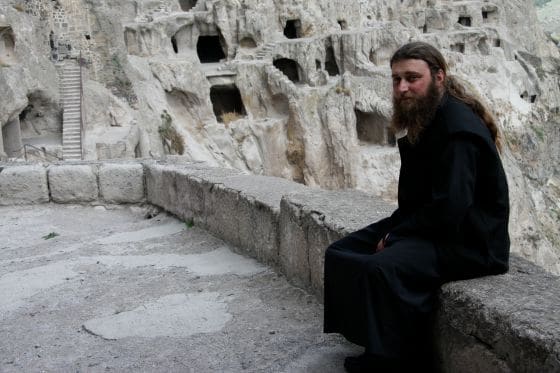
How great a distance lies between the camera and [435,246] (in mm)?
2371

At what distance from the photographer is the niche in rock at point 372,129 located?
2836cm

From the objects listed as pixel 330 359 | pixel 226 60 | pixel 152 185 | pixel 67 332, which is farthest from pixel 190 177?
pixel 226 60

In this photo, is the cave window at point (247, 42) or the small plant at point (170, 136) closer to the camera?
the small plant at point (170, 136)

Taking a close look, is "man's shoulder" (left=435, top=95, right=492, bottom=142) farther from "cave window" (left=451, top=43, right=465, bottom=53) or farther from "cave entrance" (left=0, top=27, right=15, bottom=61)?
"cave window" (left=451, top=43, right=465, bottom=53)

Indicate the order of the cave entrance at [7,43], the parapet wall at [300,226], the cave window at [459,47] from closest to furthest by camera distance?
the parapet wall at [300,226] → the cave entrance at [7,43] → the cave window at [459,47]

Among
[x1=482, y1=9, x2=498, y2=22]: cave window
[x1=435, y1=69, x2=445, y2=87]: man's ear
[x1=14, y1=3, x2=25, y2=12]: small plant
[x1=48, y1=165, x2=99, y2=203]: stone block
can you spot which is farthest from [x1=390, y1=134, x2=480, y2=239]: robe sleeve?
[x1=482, y1=9, x2=498, y2=22]: cave window

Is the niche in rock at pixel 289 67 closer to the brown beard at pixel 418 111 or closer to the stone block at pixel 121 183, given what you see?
the stone block at pixel 121 183

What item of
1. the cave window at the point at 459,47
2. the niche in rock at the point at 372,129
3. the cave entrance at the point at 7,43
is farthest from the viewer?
the cave window at the point at 459,47

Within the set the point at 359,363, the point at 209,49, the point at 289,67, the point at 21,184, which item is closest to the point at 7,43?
the point at 21,184

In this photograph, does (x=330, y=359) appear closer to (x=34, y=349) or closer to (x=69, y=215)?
(x=34, y=349)

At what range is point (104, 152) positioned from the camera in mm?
16172

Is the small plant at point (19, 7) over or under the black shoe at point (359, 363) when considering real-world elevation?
over

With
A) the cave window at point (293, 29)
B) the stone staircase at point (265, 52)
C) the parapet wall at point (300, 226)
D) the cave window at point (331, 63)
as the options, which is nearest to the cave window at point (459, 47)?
the cave window at point (331, 63)

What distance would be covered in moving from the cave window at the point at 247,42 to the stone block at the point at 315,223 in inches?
954
